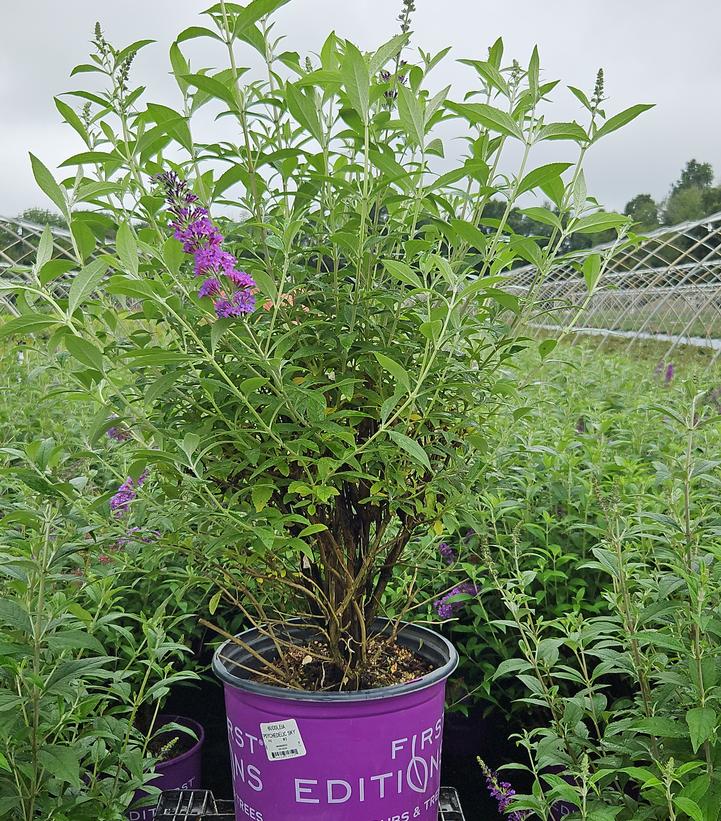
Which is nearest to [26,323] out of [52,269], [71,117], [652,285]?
[52,269]

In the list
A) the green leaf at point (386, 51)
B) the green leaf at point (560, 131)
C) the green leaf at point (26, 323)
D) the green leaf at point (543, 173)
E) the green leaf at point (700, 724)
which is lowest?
the green leaf at point (700, 724)

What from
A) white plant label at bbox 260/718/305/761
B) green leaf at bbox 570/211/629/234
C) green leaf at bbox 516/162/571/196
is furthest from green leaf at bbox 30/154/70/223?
white plant label at bbox 260/718/305/761

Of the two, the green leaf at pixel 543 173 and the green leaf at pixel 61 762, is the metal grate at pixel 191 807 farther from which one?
the green leaf at pixel 543 173

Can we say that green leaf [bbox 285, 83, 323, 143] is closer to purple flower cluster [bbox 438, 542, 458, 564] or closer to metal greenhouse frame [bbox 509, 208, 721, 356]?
purple flower cluster [bbox 438, 542, 458, 564]

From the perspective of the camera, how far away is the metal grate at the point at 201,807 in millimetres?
2014

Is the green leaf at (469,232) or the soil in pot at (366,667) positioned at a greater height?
the green leaf at (469,232)

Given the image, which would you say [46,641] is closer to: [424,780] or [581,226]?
[424,780]

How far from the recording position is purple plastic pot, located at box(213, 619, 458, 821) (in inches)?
64.6

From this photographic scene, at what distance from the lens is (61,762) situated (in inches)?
57.0

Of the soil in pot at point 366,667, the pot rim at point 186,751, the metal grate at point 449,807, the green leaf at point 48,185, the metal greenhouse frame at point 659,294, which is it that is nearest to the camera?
the green leaf at point 48,185

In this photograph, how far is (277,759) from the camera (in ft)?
5.49

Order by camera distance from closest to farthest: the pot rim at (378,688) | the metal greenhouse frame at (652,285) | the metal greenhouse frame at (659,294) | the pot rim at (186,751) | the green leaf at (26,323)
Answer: the green leaf at (26,323)
the pot rim at (378,688)
the pot rim at (186,751)
the metal greenhouse frame at (652,285)
the metal greenhouse frame at (659,294)

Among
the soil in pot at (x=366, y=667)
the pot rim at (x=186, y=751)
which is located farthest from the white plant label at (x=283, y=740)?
the pot rim at (x=186, y=751)

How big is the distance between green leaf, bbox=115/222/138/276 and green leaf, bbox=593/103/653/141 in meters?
0.87
